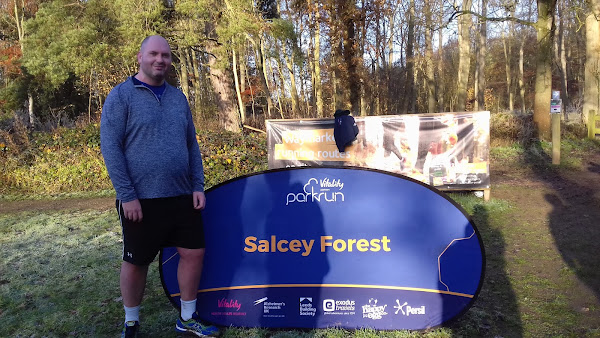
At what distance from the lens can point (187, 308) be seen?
9.46 ft

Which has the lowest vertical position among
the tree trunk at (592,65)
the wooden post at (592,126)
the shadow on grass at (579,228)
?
the shadow on grass at (579,228)

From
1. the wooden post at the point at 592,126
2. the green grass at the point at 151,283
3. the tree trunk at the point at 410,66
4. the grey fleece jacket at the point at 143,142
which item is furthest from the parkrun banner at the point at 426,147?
the tree trunk at the point at 410,66

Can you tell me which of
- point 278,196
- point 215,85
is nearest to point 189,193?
point 278,196

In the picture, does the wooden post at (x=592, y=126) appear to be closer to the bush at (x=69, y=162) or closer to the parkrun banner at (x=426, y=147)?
the parkrun banner at (x=426, y=147)

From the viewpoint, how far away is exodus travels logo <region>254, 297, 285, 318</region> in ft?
9.77

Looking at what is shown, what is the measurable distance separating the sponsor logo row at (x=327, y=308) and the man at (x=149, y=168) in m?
0.46

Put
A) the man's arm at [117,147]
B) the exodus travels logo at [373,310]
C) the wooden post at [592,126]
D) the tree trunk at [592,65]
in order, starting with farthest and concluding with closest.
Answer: the tree trunk at [592,65]
the wooden post at [592,126]
the exodus travels logo at [373,310]
the man's arm at [117,147]

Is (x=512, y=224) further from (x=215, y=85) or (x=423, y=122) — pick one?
(x=215, y=85)

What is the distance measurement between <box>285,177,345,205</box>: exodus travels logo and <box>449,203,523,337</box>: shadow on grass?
46.3 inches

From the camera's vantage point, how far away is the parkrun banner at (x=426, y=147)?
729 centimetres

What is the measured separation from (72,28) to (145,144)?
→ 738 inches

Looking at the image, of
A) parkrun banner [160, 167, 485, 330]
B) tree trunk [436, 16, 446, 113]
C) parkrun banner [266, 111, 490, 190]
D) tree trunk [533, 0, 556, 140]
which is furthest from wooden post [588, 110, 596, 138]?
tree trunk [436, 16, 446, 113]

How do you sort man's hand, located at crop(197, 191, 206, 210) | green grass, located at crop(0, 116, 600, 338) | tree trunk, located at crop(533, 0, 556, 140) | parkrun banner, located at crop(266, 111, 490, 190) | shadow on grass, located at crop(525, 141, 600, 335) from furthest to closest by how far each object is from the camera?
tree trunk, located at crop(533, 0, 556, 140) → parkrun banner, located at crop(266, 111, 490, 190) → shadow on grass, located at crop(525, 141, 600, 335) → green grass, located at crop(0, 116, 600, 338) → man's hand, located at crop(197, 191, 206, 210)

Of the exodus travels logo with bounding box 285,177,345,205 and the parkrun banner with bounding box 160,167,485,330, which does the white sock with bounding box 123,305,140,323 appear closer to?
the parkrun banner with bounding box 160,167,485,330
